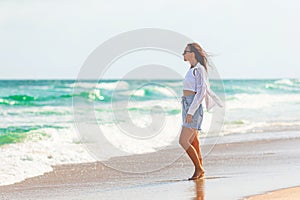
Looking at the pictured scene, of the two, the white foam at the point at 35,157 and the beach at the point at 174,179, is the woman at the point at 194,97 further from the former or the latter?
the white foam at the point at 35,157

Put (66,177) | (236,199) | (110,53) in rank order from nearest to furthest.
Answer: (236,199)
(66,177)
(110,53)

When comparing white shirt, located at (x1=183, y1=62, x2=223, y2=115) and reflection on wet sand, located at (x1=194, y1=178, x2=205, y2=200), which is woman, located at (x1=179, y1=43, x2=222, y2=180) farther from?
reflection on wet sand, located at (x1=194, y1=178, x2=205, y2=200)

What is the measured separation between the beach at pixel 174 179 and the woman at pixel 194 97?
1.49 feet

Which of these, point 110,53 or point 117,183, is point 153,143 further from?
point 117,183

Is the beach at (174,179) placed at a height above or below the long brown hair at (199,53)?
below

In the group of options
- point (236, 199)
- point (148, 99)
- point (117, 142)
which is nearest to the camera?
point (236, 199)

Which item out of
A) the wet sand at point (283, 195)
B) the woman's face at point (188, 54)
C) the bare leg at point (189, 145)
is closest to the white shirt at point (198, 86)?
the woman's face at point (188, 54)

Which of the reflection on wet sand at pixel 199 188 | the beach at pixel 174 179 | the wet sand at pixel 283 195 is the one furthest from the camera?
the beach at pixel 174 179

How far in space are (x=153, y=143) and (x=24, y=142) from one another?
2857mm

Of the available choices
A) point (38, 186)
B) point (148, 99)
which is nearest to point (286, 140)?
point (38, 186)

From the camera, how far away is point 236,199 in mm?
6078

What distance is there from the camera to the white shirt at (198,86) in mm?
7461

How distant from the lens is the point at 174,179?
7.80 m

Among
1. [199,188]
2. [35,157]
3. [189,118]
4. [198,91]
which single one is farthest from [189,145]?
[35,157]
